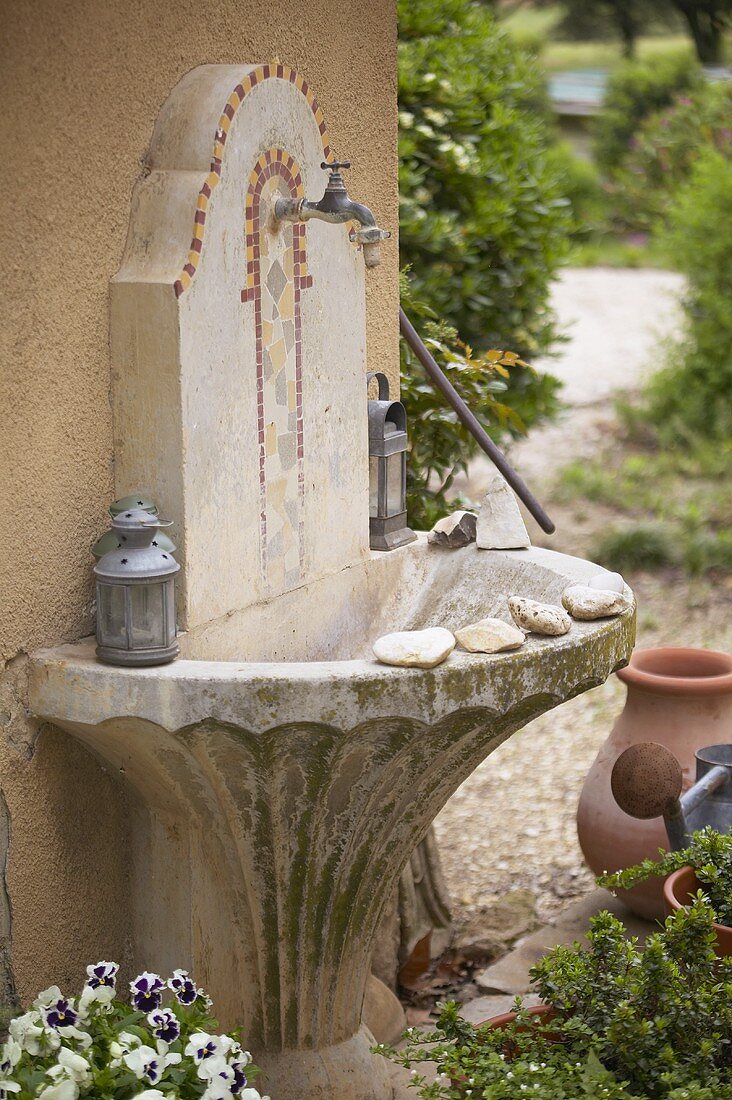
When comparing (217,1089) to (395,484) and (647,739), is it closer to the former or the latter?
(395,484)

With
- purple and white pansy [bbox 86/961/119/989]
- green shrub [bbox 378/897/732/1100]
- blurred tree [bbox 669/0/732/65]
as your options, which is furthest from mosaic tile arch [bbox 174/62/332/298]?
blurred tree [bbox 669/0/732/65]

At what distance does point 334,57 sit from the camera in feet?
10.6

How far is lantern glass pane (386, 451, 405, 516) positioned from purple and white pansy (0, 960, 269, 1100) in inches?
51.0

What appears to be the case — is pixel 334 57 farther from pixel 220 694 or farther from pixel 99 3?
pixel 220 694

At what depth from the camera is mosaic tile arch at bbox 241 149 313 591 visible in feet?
9.41

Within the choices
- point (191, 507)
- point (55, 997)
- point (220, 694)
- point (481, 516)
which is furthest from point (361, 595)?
point (55, 997)

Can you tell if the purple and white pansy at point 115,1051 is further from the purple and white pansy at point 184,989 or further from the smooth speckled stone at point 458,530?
the smooth speckled stone at point 458,530

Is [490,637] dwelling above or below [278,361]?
below

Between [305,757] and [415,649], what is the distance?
0.91ft

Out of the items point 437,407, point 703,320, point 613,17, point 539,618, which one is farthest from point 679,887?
point 613,17

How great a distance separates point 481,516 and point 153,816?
1000 mm

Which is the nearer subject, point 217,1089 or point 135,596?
point 217,1089

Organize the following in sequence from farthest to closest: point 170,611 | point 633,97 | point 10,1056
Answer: point 633,97, point 170,611, point 10,1056

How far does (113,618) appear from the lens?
2.56 meters
